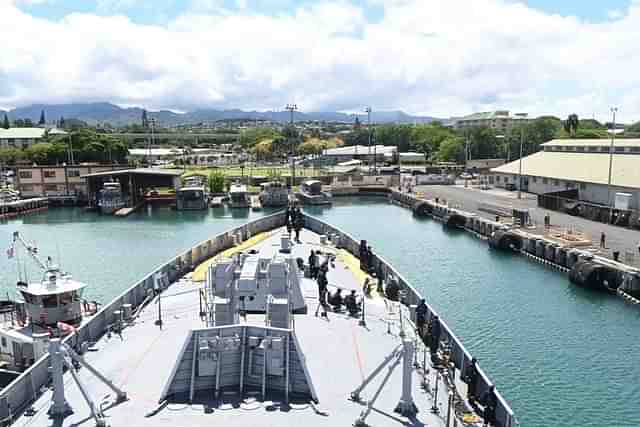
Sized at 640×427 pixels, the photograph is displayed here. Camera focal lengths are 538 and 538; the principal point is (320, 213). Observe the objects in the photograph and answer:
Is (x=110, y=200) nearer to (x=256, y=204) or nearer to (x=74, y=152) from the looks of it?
(x=256, y=204)

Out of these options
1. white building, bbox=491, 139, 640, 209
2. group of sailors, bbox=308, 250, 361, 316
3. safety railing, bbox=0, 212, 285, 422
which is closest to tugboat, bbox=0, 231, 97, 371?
safety railing, bbox=0, 212, 285, 422

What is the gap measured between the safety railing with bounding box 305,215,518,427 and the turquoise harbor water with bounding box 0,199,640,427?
375cm

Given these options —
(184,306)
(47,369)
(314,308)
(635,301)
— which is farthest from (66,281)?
(635,301)

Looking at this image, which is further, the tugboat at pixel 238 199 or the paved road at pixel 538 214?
the tugboat at pixel 238 199

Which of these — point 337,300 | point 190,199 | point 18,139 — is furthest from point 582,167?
point 18,139

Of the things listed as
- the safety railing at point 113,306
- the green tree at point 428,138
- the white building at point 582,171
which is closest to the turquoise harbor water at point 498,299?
the safety railing at point 113,306

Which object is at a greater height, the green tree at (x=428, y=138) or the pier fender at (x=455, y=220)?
the green tree at (x=428, y=138)

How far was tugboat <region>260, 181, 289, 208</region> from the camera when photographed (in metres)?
85.6

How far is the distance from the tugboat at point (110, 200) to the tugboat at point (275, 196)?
21426mm

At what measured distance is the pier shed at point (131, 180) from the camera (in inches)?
3307

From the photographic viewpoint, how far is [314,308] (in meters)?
18.5

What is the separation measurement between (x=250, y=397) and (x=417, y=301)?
31.0 ft

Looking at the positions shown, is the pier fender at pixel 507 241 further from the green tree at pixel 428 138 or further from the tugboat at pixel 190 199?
the green tree at pixel 428 138

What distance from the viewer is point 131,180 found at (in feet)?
284
